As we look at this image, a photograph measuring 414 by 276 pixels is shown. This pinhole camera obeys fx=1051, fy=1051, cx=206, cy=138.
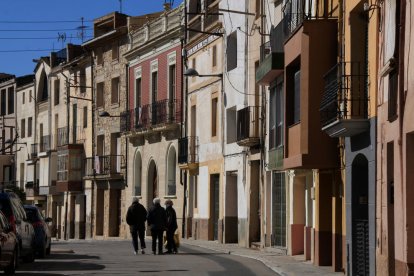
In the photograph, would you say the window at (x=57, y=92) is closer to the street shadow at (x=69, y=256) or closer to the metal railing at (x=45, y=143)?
the metal railing at (x=45, y=143)

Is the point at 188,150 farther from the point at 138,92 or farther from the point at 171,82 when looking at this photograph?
the point at 138,92

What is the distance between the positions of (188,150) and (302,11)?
1989 centimetres

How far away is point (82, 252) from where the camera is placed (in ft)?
106

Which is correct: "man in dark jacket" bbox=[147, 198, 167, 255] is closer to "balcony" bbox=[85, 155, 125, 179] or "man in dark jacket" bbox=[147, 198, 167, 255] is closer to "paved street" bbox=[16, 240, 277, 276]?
"paved street" bbox=[16, 240, 277, 276]

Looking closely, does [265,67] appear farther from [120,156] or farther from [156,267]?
[120,156]

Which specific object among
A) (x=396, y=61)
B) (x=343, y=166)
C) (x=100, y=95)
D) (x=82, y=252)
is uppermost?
(x=100, y=95)

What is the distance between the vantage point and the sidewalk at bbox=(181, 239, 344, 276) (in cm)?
2335

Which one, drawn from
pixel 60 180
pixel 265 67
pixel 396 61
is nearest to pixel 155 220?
pixel 265 67

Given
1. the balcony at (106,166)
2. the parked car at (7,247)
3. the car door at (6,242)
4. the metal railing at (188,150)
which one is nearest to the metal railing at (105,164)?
the balcony at (106,166)

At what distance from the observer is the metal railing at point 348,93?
20.2m

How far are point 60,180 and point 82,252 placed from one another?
3267 centimetres

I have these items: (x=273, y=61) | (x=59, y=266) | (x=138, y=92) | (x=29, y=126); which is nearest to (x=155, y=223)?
(x=59, y=266)

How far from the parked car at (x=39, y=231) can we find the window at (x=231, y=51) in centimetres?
1190

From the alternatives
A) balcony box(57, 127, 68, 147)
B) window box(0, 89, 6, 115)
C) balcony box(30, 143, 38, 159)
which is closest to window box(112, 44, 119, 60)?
balcony box(57, 127, 68, 147)
